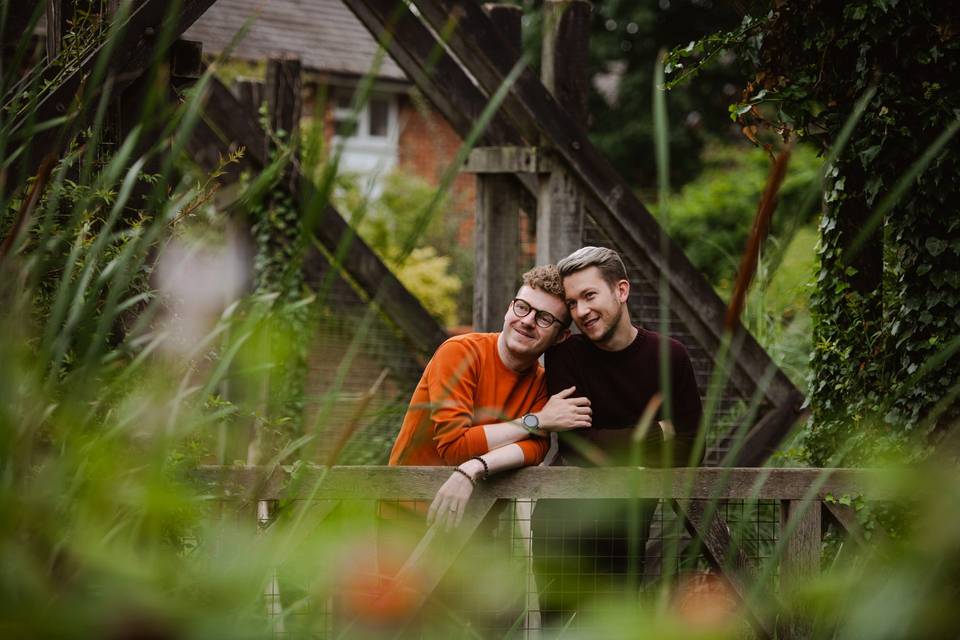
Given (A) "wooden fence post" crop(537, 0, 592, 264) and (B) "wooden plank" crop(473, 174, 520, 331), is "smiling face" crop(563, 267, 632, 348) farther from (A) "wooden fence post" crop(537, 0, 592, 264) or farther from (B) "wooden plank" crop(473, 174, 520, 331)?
→ (B) "wooden plank" crop(473, 174, 520, 331)

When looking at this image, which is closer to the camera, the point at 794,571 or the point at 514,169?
the point at 794,571

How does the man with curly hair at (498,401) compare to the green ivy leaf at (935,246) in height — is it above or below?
below

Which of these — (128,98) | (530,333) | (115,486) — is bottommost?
(115,486)

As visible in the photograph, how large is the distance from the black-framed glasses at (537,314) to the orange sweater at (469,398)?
0.16 meters

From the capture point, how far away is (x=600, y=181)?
17.9 feet

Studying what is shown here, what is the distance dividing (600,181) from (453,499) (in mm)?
2634

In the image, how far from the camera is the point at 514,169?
5.54 metres

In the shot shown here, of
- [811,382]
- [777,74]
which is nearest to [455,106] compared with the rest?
[777,74]

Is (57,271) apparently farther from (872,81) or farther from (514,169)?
(514,169)

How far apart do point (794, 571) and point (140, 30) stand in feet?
8.74

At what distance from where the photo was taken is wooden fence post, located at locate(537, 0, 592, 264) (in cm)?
545

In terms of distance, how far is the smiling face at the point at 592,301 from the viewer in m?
3.51

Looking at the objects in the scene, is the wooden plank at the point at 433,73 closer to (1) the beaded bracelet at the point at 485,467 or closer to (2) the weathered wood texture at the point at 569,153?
(2) the weathered wood texture at the point at 569,153

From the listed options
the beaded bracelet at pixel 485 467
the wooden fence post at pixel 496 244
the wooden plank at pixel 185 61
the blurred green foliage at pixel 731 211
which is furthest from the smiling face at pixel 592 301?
the blurred green foliage at pixel 731 211
